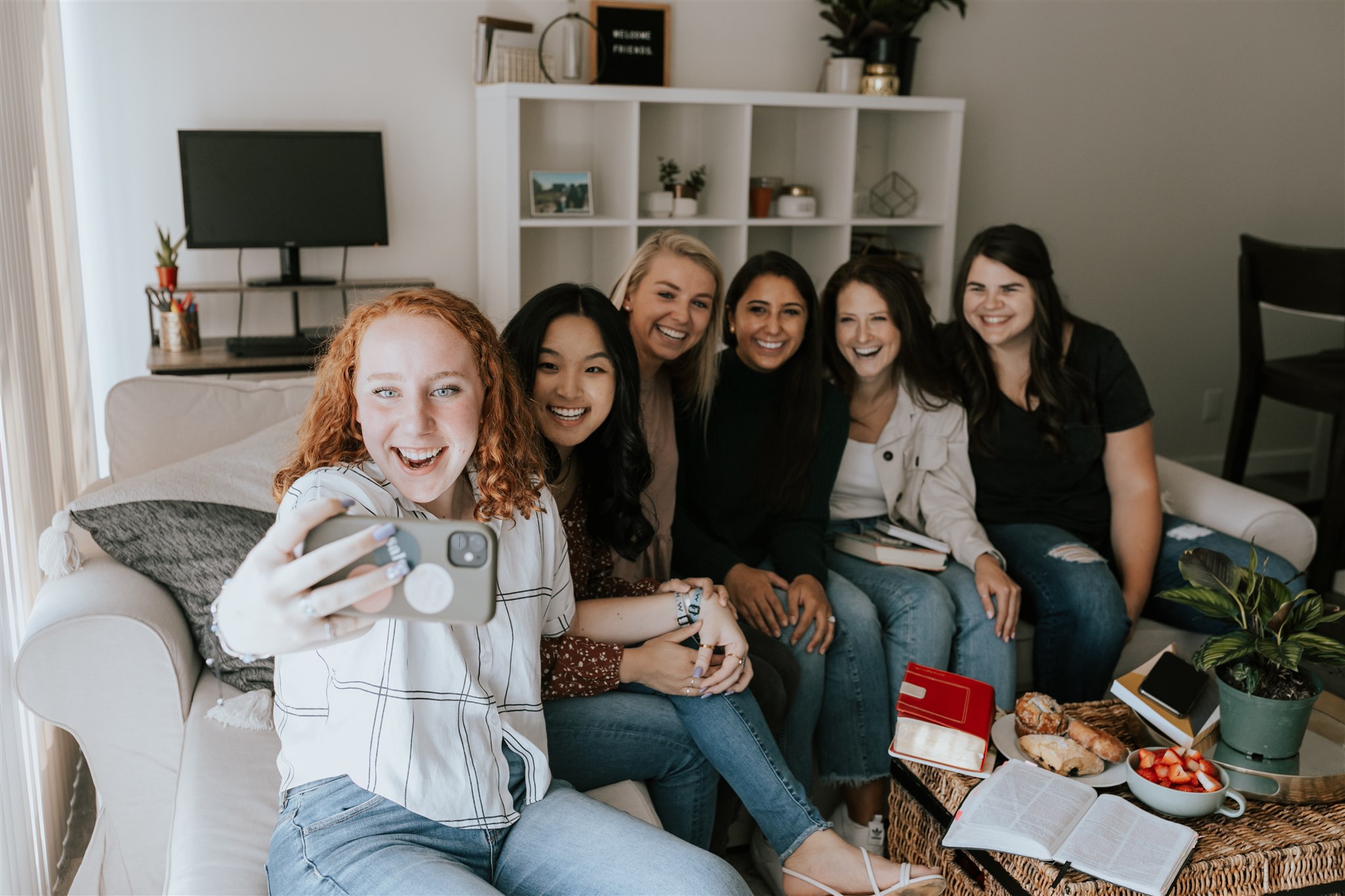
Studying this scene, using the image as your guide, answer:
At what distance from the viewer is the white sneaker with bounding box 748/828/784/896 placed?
1697 millimetres

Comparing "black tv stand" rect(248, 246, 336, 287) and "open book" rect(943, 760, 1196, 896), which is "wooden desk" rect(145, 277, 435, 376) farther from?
"open book" rect(943, 760, 1196, 896)

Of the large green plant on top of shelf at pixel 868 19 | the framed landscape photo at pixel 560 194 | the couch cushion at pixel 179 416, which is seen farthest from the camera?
the large green plant on top of shelf at pixel 868 19

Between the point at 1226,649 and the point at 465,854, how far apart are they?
3.26 ft

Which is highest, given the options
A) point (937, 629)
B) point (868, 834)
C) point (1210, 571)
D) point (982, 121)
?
point (982, 121)

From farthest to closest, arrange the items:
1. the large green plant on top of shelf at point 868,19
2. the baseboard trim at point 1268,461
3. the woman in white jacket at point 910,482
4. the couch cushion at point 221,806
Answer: the baseboard trim at point 1268,461, the large green plant on top of shelf at point 868,19, the woman in white jacket at point 910,482, the couch cushion at point 221,806

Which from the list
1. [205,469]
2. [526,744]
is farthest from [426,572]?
[205,469]

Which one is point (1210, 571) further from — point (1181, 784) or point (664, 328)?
point (664, 328)

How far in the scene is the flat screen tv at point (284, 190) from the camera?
2930mm

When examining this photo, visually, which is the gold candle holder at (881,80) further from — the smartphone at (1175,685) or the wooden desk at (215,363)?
the smartphone at (1175,685)

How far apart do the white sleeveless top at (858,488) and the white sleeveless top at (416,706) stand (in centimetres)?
104

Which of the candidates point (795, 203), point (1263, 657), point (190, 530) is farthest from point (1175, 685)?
point (795, 203)

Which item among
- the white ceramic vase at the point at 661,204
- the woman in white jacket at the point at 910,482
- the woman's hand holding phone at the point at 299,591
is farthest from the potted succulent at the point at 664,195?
the woman's hand holding phone at the point at 299,591

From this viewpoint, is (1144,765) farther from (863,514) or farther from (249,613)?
(249,613)

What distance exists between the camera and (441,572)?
0.83 meters
